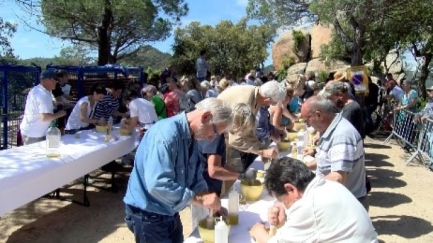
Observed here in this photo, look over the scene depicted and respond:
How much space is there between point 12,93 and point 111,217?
3445mm

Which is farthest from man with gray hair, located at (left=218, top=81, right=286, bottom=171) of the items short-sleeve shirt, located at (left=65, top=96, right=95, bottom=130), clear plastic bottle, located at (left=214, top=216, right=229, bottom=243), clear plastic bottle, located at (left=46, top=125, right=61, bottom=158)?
short-sleeve shirt, located at (left=65, top=96, right=95, bottom=130)

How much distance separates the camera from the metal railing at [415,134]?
802cm

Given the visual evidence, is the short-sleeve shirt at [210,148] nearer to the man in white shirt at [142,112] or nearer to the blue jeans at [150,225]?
the blue jeans at [150,225]

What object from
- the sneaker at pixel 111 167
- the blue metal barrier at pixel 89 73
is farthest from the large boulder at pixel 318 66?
the sneaker at pixel 111 167

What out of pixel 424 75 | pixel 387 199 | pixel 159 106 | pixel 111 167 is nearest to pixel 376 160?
pixel 387 199

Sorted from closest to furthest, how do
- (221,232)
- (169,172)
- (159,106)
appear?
(169,172) < (221,232) < (159,106)

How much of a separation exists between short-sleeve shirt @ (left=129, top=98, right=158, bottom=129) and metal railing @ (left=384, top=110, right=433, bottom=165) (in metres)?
5.09

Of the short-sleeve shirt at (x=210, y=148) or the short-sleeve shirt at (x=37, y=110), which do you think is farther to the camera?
the short-sleeve shirt at (x=37, y=110)

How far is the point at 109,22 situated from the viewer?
1627 centimetres

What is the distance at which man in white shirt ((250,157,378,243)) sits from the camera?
6.06 ft

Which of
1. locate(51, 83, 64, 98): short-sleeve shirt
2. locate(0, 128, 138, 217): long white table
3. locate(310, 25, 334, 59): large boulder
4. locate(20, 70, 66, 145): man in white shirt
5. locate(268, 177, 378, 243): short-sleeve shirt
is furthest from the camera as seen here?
locate(310, 25, 334, 59): large boulder

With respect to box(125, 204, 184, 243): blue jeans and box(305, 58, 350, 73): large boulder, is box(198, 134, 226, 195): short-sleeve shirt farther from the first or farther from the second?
box(305, 58, 350, 73): large boulder

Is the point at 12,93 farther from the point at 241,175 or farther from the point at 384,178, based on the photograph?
the point at 384,178

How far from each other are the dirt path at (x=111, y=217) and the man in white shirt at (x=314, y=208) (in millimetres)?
2949
